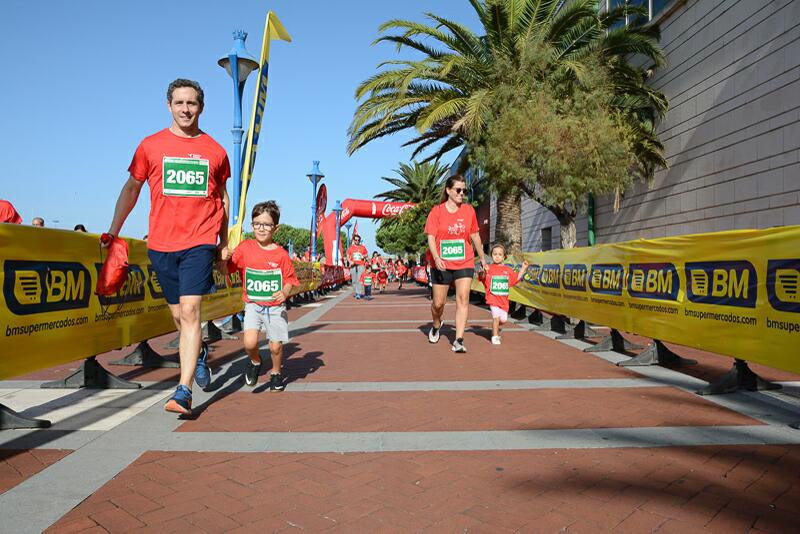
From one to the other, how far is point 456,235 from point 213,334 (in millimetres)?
4095

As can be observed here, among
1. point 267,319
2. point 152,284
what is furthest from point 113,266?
point 152,284

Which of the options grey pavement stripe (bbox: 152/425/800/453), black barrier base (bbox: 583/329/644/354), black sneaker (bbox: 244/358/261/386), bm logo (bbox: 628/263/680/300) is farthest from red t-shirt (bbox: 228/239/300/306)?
black barrier base (bbox: 583/329/644/354)

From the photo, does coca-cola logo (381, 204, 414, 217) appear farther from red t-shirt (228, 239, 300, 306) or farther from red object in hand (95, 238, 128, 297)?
red object in hand (95, 238, 128, 297)

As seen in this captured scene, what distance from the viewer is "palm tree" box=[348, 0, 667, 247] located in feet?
50.5

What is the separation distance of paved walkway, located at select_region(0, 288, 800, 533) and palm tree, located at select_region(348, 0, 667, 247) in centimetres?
1119

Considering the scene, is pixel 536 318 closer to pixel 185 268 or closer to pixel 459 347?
pixel 459 347

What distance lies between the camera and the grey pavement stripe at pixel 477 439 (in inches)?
132

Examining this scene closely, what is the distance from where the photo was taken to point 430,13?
15.7 meters

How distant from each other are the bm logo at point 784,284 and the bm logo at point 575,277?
3409mm

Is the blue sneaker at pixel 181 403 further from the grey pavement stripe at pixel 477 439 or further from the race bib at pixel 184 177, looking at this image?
the race bib at pixel 184 177

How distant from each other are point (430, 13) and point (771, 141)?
9.06m

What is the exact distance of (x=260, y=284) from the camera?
16.3 ft

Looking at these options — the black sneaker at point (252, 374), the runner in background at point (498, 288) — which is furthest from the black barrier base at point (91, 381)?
the runner in background at point (498, 288)

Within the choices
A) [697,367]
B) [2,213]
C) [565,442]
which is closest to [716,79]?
[697,367]
